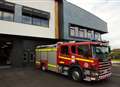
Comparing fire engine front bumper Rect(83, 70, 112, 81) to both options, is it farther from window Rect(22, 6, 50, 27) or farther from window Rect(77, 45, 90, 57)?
window Rect(22, 6, 50, 27)

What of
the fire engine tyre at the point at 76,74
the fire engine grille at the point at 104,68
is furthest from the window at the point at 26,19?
the fire engine grille at the point at 104,68

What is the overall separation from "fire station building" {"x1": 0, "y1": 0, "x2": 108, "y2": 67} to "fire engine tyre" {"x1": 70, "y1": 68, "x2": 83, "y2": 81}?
33.7 feet

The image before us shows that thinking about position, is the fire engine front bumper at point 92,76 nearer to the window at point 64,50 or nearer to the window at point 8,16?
the window at point 64,50

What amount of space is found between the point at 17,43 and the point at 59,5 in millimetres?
9171

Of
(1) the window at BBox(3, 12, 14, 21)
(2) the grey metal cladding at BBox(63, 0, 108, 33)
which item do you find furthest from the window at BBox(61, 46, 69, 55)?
(2) the grey metal cladding at BBox(63, 0, 108, 33)

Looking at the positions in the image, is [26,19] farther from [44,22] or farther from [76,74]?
[76,74]

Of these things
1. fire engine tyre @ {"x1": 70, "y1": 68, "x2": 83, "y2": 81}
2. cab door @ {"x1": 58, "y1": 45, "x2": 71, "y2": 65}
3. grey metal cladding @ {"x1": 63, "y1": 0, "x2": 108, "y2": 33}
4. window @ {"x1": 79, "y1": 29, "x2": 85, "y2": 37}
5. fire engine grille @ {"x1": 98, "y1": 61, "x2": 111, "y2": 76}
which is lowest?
fire engine tyre @ {"x1": 70, "y1": 68, "x2": 83, "y2": 81}

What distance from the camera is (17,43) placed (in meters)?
20.0

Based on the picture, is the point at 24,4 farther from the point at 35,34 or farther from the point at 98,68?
the point at 98,68

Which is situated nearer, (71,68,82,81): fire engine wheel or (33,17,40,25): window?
(71,68,82,81): fire engine wheel

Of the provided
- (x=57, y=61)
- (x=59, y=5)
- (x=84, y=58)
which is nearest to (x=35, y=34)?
(x=59, y=5)

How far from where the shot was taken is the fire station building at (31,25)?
706 inches

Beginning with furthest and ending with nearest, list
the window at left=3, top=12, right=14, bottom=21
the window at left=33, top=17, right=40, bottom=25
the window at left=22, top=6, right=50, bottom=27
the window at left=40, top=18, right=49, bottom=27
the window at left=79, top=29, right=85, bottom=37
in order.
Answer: the window at left=79, top=29, right=85, bottom=37
the window at left=40, top=18, right=49, bottom=27
the window at left=33, top=17, right=40, bottom=25
the window at left=22, top=6, right=50, bottom=27
the window at left=3, top=12, right=14, bottom=21

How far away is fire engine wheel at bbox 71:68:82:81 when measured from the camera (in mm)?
9898
